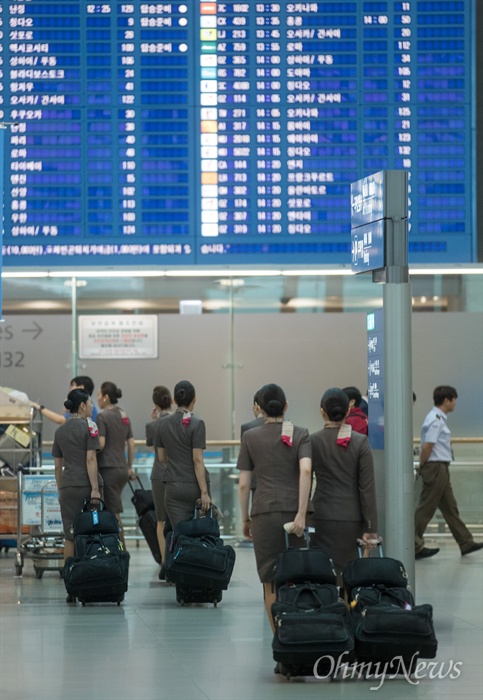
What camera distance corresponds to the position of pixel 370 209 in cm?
779

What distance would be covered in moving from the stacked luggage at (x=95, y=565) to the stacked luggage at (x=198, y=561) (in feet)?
1.18

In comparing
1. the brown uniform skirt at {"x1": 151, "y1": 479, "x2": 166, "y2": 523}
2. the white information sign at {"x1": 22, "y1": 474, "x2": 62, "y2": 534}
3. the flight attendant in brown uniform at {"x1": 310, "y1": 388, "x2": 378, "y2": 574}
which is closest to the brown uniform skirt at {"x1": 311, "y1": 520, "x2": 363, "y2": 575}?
the flight attendant in brown uniform at {"x1": 310, "y1": 388, "x2": 378, "y2": 574}

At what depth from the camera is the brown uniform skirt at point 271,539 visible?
22.6 ft

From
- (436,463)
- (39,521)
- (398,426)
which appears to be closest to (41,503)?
(39,521)

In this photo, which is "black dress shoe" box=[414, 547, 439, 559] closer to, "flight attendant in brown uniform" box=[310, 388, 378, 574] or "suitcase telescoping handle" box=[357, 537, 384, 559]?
"suitcase telescoping handle" box=[357, 537, 384, 559]

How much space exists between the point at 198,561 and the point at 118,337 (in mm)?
5196

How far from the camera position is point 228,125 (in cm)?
1303

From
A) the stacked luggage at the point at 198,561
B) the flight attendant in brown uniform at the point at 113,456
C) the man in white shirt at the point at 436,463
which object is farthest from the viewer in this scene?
the man in white shirt at the point at 436,463

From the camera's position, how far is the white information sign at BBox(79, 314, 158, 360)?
13.6m

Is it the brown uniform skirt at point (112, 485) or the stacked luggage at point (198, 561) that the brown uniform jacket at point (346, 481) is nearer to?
the stacked luggage at point (198, 561)

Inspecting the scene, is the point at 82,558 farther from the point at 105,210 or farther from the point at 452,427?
the point at 452,427

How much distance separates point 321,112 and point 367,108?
459 mm

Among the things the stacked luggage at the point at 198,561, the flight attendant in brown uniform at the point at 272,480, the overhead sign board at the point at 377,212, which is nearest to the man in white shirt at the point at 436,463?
the stacked luggage at the point at 198,561

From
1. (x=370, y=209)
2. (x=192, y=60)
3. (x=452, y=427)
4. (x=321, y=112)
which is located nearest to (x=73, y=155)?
(x=192, y=60)
